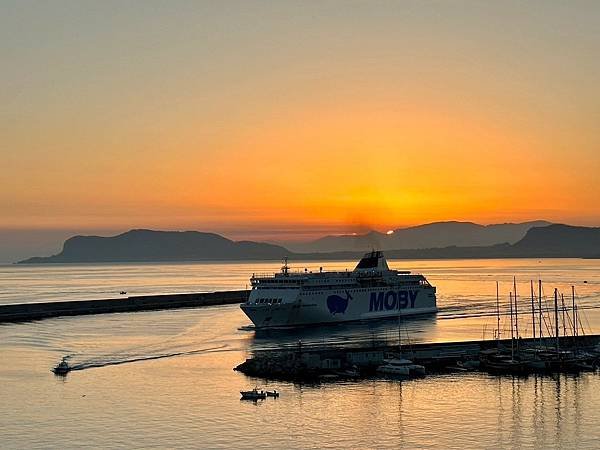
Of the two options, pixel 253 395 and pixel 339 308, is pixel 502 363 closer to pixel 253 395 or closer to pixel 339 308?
pixel 253 395

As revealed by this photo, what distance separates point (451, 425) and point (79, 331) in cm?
4193

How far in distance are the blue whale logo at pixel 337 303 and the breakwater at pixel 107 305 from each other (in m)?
28.5

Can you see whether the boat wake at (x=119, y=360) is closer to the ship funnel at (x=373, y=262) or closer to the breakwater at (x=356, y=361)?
the breakwater at (x=356, y=361)

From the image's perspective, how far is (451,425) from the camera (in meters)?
33.1

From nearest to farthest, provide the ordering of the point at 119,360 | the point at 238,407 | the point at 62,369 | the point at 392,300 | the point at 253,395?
1. the point at 238,407
2. the point at 253,395
3. the point at 62,369
4. the point at 119,360
5. the point at 392,300

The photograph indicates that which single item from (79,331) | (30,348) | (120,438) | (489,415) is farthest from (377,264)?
(120,438)

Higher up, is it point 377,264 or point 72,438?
point 377,264

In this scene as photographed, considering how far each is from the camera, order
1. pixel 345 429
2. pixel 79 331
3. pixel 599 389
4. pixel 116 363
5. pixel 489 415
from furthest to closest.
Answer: pixel 79 331 → pixel 116 363 → pixel 599 389 → pixel 489 415 → pixel 345 429

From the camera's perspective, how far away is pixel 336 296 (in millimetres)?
74812

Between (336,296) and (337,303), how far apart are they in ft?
2.13

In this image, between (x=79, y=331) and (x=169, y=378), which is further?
(x=79, y=331)

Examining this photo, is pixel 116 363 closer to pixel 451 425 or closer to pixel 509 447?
pixel 451 425

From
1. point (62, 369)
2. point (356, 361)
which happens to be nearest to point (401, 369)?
point (356, 361)

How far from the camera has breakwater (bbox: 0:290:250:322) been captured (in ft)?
269
